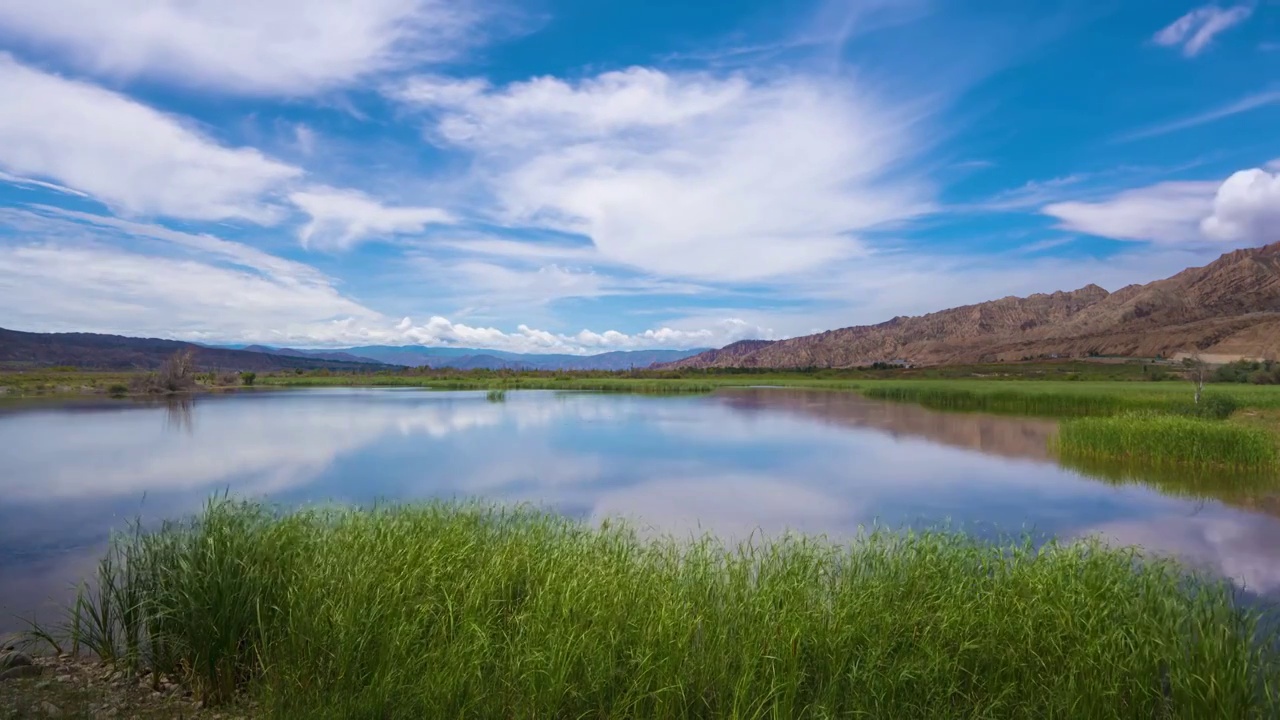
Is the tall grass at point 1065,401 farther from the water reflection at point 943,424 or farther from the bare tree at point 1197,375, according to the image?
the water reflection at point 943,424

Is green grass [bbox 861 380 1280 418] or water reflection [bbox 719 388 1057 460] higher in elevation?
green grass [bbox 861 380 1280 418]

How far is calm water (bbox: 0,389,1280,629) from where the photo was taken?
12.2 meters

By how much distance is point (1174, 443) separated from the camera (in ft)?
64.3

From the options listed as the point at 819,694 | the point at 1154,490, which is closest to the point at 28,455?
the point at 819,694

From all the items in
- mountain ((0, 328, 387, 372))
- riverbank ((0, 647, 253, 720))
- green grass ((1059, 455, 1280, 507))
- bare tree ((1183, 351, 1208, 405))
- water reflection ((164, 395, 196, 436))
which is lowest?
green grass ((1059, 455, 1280, 507))

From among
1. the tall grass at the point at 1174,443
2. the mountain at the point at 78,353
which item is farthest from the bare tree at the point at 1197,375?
the mountain at the point at 78,353

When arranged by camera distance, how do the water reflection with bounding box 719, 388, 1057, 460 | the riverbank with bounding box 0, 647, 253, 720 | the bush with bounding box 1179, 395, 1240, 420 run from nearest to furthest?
the riverbank with bounding box 0, 647, 253, 720 → the water reflection with bounding box 719, 388, 1057, 460 → the bush with bounding box 1179, 395, 1240, 420

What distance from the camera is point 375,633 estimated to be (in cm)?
549

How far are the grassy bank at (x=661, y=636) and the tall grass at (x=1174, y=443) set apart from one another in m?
15.7

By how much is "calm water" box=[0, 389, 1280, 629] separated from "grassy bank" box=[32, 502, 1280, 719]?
3991 mm

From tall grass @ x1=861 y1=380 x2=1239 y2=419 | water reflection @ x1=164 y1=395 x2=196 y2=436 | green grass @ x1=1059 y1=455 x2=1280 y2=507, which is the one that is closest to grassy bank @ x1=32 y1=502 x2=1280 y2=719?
green grass @ x1=1059 y1=455 x2=1280 y2=507

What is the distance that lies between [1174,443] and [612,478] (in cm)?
1708

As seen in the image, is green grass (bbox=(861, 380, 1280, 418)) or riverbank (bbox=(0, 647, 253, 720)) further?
green grass (bbox=(861, 380, 1280, 418))

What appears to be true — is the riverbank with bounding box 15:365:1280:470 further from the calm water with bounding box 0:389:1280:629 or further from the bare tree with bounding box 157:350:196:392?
the calm water with bounding box 0:389:1280:629
